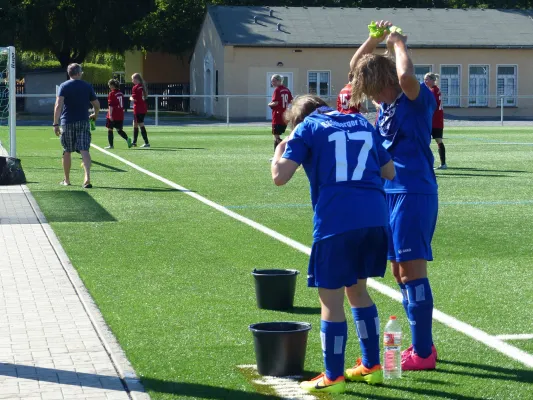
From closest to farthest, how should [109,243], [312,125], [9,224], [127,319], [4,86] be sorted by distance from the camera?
1. [312,125]
2. [127,319]
3. [109,243]
4. [9,224]
5. [4,86]

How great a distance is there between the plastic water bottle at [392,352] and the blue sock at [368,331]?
0.36ft

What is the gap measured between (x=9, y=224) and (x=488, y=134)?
25066 mm

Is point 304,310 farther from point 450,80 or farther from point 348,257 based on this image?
point 450,80

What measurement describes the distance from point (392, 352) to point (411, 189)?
93cm

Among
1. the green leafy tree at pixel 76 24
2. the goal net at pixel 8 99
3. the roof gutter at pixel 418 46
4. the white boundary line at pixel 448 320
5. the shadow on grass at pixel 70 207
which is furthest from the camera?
the green leafy tree at pixel 76 24

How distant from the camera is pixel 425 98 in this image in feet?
18.9

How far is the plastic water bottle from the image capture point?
564 cm

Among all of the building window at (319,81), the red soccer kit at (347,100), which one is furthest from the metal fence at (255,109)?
the red soccer kit at (347,100)

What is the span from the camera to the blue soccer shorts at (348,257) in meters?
5.18

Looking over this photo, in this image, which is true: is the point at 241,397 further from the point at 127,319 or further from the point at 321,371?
the point at 127,319

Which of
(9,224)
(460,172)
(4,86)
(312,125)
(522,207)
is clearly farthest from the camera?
(4,86)

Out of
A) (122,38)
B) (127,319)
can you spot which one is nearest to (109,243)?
(127,319)

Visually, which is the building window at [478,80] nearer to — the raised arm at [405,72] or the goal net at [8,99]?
the goal net at [8,99]

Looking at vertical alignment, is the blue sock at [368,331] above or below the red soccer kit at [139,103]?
below
